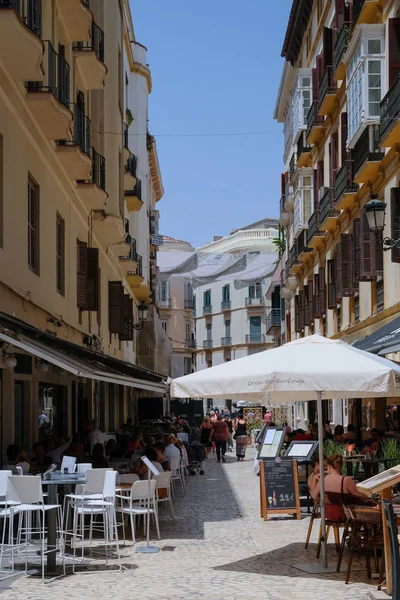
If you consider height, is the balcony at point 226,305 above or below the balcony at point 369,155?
above

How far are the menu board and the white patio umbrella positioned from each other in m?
7.18

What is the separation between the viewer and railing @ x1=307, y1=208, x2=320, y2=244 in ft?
101

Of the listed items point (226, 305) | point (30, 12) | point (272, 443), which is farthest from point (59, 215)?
point (226, 305)

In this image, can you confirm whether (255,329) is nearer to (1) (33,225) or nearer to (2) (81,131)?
(2) (81,131)

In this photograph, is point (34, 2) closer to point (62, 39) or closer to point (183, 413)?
point (62, 39)

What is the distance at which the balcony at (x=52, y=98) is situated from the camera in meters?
16.0

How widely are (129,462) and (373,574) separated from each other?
8.26m

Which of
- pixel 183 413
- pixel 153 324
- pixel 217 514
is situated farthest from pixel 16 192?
pixel 183 413

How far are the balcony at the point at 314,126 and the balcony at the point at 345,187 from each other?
15.9 ft

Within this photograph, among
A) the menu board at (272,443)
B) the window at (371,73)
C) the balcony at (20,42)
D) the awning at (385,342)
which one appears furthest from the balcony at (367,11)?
the menu board at (272,443)

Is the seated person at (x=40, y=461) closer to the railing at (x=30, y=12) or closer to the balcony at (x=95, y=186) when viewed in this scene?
the railing at (x=30, y=12)

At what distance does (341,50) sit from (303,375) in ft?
57.7

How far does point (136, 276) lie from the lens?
126 ft

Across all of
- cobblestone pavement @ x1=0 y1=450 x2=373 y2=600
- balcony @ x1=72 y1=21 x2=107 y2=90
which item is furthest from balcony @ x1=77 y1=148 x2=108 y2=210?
cobblestone pavement @ x1=0 y1=450 x2=373 y2=600
